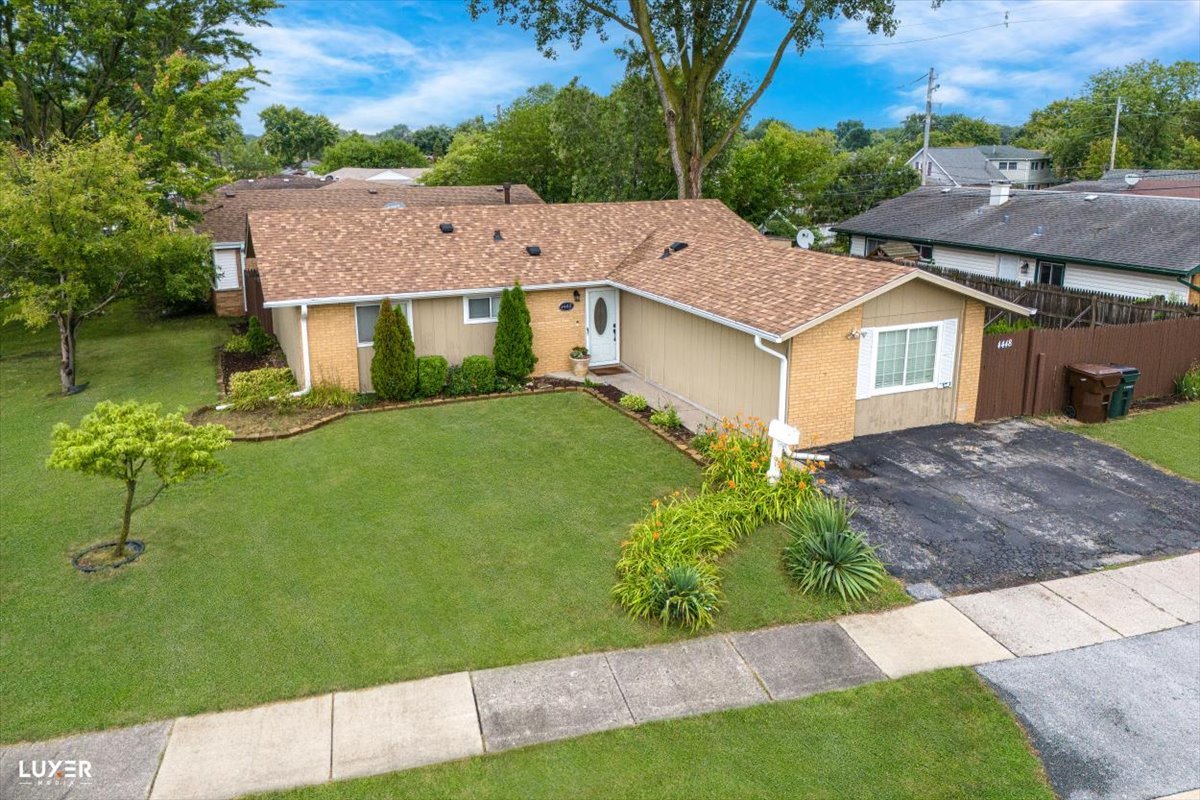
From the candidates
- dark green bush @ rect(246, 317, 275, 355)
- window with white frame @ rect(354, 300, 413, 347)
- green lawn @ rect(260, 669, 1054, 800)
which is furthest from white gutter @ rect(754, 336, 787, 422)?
dark green bush @ rect(246, 317, 275, 355)

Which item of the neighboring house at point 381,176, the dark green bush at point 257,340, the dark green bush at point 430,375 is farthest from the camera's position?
the neighboring house at point 381,176

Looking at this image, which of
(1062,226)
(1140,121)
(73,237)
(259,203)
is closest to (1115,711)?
(73,237)

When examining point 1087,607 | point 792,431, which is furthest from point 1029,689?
point 792,431

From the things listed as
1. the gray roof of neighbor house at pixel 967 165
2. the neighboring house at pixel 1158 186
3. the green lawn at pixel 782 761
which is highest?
the gray roof of neighbor house at pixel 967 165

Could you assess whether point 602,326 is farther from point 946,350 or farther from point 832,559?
point 832,559

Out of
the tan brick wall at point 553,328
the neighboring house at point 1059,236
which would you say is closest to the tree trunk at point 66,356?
the tan brick wall at point 553,328

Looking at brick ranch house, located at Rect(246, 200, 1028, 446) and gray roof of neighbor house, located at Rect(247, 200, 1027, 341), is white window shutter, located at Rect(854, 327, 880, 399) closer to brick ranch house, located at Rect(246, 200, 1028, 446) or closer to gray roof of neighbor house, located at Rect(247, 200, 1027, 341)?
brick ranch house, located at Rect(246, 200, 1028, 446)

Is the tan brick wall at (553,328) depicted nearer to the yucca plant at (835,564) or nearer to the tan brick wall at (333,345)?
the tan brick wall at (333,345)
